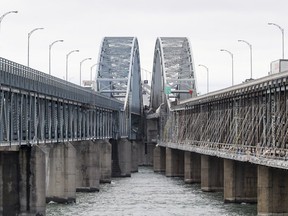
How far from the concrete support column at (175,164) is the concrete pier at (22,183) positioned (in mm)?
87431

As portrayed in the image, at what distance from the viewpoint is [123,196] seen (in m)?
110

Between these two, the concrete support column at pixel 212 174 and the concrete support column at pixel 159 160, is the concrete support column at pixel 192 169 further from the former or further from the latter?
the concrete support column at pixel 159 160

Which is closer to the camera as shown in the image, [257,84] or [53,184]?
[257,84]

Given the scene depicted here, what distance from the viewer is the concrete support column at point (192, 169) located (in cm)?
13750

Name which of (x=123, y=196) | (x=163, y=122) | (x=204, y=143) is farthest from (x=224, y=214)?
(x=163, y=122)

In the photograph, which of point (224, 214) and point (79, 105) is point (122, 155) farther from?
point (224, 214)

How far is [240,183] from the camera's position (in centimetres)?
9425

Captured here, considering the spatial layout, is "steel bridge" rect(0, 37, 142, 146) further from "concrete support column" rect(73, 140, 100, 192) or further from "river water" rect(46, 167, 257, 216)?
"river water" rect(46, 167, 257, 216)

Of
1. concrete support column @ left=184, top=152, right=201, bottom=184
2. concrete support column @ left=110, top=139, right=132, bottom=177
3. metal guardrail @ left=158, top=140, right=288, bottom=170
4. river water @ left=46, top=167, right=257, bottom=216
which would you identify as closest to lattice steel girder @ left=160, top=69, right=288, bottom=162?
metal guardrail @ left=158, top=140, right=288, bottom=170

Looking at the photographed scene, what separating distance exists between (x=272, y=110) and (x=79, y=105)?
36.7m

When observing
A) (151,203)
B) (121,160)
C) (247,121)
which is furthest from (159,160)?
(247,121)

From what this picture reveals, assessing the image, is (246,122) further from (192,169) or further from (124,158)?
(124,158)

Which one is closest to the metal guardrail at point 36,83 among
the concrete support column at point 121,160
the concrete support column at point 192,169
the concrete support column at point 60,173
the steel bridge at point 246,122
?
the concrete support column at point 60,173

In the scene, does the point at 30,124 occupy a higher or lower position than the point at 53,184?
higher
